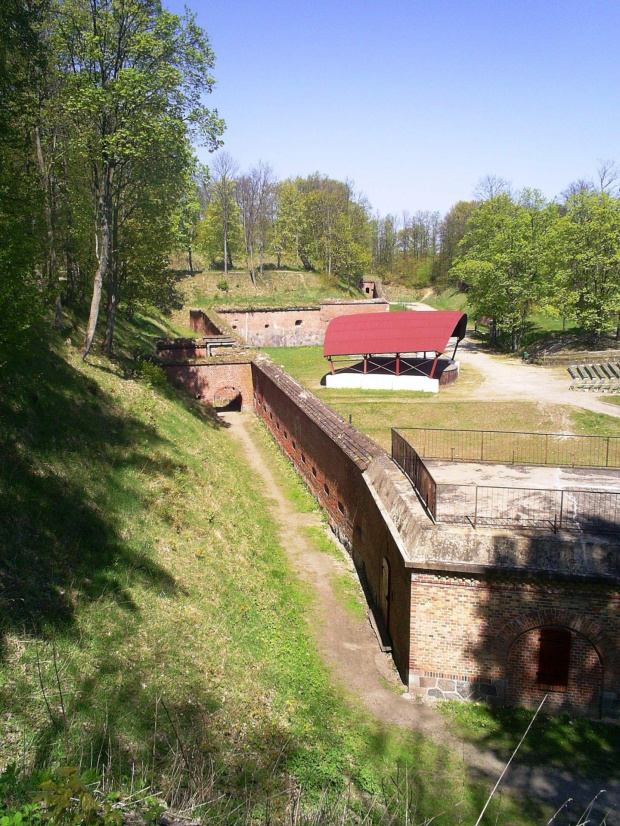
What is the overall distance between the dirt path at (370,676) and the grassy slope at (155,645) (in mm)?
309

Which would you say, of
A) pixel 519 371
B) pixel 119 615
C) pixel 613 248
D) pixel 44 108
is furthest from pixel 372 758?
pixel 613 248

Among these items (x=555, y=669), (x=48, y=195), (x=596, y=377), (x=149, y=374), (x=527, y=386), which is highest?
(x=48, y=195)

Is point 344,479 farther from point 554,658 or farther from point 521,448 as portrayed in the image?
point 554,658

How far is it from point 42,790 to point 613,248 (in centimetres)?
3727

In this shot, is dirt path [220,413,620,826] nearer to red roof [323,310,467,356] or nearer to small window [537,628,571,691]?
small window [537,628,571,691]

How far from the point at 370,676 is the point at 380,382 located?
2104 cm

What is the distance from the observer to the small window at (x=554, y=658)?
30.1 ft

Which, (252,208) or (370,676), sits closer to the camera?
(370,676)

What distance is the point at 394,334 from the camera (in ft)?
99.6

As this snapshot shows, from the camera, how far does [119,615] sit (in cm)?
913

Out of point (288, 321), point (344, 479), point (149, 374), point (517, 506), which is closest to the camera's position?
point (517, 506)

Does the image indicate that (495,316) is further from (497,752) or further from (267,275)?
(497,752)

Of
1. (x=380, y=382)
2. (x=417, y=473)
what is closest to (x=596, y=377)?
(x=380, y=382)

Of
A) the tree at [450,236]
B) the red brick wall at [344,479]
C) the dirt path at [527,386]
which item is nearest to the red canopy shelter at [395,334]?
the dirt path at [527,386]
